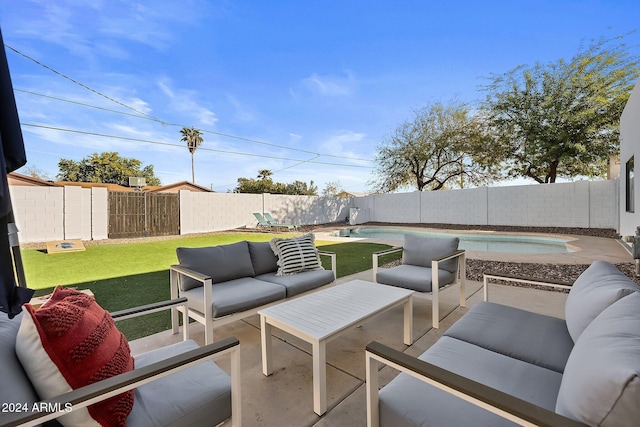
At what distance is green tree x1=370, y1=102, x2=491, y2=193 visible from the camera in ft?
45.1

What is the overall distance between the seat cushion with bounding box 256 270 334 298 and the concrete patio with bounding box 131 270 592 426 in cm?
45

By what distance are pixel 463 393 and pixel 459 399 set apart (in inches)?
11.3

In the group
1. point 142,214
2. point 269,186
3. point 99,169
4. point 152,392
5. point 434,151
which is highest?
point 99,169

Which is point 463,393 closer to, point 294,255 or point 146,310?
point 146,310

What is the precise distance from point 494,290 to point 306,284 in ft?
8.64

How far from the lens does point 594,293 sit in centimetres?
143

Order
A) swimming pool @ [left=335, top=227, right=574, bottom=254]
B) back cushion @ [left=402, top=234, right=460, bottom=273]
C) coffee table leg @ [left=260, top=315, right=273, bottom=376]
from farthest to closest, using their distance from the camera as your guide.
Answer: swimming pool @ [left=335, top=227, right=574, bottom=254], back cushion @ [left=402, top=234, right=460, bottom=273], coffee table leg @ [left=260, top=315, right=273, bottom=376]

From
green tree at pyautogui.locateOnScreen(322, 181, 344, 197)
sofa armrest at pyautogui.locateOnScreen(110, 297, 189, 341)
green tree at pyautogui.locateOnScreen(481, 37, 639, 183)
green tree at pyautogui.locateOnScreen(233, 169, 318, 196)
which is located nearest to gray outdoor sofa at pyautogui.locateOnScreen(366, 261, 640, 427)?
sofa armrest at pyautogui.locateOnScreen(110, 297, 189, 341)

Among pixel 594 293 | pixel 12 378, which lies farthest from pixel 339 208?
pixel 12 378

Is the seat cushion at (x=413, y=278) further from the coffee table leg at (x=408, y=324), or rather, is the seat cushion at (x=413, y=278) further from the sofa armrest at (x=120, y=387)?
the sofa armrest at (x=120, y=387)

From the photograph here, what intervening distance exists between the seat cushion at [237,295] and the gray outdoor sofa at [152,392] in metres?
0.79

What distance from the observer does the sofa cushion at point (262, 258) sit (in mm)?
3268

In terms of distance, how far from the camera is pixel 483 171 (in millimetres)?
14234

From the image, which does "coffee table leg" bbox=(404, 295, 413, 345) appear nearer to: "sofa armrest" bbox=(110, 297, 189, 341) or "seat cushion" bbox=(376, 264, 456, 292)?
"seat cushion" bbox=(376, 264, 456, 292)
